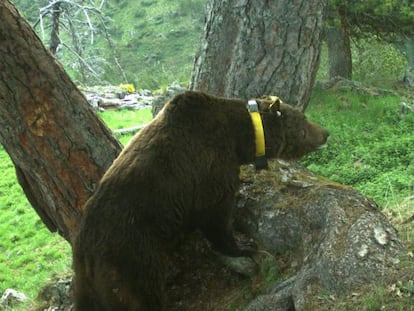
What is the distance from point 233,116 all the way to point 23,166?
1.70 meters

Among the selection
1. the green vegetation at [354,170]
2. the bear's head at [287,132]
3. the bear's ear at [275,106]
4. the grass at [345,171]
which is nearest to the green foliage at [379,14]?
the green vegetation at [354,170]

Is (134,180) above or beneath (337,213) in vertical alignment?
above

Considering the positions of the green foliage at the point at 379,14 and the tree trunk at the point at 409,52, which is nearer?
the green foliage at the point at 379,14

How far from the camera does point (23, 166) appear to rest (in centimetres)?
415

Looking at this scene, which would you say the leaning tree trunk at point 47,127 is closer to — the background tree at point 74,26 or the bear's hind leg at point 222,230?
the bear's hind leg at point 222,230

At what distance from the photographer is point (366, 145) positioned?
806cm

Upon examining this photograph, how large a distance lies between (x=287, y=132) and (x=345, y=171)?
2.94m

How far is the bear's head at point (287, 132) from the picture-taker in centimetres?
436

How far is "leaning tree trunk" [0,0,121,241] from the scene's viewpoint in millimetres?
3846

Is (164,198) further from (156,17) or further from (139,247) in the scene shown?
(156,17)

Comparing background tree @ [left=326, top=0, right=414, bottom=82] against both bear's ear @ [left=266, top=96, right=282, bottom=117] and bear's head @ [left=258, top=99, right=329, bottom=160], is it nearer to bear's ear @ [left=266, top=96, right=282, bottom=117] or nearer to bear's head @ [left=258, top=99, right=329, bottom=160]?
bear's head @ [left=258, top=99, right=329, bottom=160]

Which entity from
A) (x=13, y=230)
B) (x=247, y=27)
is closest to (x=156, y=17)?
(x=13, y=230)

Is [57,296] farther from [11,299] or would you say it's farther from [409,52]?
[409,52]

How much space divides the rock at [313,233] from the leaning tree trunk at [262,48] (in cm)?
91
